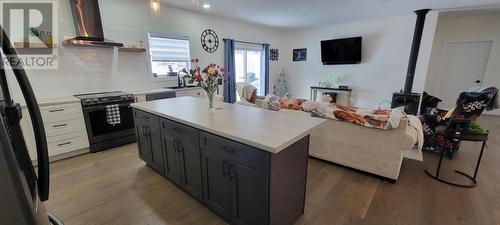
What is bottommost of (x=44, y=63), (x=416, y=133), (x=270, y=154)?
(x=416, y=133)

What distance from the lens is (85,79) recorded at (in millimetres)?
3553

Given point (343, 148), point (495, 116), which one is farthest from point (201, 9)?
point (495, 116)

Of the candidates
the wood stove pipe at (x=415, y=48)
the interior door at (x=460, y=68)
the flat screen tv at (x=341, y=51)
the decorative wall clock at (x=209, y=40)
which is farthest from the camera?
the flat screen tv at (x=341, y=51)

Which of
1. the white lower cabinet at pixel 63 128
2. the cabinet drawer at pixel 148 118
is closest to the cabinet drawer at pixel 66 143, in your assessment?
the white lower cabinet at pixel 63 128

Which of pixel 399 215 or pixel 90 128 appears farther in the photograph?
pixel 90 128

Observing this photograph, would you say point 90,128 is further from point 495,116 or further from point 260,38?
point 495,116

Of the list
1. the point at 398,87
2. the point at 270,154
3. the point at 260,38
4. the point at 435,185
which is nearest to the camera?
the point at 270,154

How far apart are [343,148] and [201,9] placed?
4.08 m

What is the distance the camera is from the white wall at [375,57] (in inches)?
199

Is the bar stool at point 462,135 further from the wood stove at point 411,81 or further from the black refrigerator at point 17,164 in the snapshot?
the black refrigerator at point 17,164

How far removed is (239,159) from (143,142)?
70.5 inches

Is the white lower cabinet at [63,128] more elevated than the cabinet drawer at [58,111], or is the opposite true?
the cabinet drawer at [58,111]

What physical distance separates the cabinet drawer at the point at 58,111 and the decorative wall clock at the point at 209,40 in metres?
2.91

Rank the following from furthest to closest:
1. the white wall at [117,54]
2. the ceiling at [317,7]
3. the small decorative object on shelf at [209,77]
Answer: the ceiling at [317,7]
the white wall at [117,54]
the small decorative object on shelf at [209,77]
